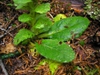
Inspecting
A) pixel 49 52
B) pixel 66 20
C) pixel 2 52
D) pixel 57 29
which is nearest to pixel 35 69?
pixel 49 52

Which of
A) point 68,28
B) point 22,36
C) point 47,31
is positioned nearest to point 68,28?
point 68,28

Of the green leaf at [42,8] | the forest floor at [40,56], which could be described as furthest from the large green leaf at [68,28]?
the green leaf at [42,8]

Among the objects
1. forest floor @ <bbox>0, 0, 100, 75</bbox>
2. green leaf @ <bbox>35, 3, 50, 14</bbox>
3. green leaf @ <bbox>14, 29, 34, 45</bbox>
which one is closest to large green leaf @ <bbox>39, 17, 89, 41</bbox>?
forest floor @ <bbox>0, 0, 100, 75</bbox>

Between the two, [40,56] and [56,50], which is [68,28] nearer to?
[56,50]

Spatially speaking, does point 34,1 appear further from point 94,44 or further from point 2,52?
point 94,44

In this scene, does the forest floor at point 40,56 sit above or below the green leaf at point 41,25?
below

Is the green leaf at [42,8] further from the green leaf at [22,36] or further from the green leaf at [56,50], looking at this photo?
the green leaf at [56,50]
